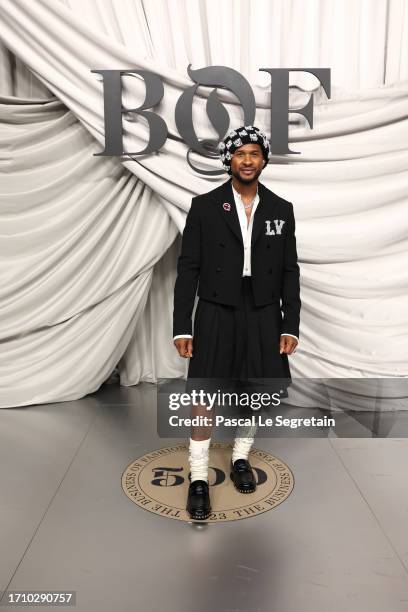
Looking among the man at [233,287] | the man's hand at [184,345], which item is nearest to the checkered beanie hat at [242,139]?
the man at [233,287]

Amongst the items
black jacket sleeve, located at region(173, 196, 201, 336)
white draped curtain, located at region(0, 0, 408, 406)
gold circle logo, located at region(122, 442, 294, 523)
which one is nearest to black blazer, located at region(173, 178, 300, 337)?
black jacket sleeve, located at region(173, 196, 201, 336)

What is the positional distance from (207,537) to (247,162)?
4.42 feet

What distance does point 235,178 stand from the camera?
1.88 meters

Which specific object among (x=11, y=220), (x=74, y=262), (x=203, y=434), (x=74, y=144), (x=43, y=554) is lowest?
(x=43, y=554)

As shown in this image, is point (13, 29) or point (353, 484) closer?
point (353, 484)

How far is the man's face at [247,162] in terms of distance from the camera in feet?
5.90

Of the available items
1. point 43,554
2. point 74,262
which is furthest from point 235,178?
point 43,554

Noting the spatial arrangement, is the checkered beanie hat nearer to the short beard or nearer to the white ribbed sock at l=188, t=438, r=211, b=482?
the short beard

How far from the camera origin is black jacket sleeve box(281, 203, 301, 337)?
1959 millimetres

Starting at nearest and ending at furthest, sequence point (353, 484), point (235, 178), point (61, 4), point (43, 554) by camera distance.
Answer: point (43, 554), point (235, 178), point (353, 484), point (61, 4)

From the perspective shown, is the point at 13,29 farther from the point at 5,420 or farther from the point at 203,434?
the point at 203,434

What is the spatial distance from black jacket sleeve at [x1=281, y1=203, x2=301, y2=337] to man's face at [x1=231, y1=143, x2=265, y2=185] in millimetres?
236

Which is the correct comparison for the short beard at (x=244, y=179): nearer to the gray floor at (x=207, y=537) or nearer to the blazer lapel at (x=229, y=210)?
the blazer lapel at (x=229, y=210)

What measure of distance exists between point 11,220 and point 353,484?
2.26 metres
